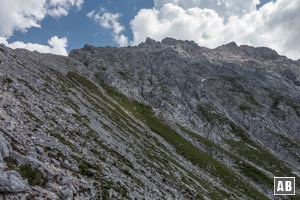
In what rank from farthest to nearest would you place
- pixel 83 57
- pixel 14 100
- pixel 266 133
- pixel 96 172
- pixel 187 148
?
pixel 83 57 → pixel 266 133 → pixel 187 148 → pixel 14 100 → pixel 96 172

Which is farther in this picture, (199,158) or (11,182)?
(199,158)

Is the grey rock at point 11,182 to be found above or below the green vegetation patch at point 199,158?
below

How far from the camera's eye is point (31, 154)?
22969 millimetres

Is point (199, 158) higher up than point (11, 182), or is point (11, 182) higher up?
point (199, 158)

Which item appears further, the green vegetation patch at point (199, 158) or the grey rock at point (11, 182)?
the green vegetation patch at point (199, 158)

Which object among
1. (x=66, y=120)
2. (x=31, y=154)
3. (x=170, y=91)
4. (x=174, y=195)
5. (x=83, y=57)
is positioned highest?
(x=83, y=57)

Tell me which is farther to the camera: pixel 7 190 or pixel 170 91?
pixel 170 91

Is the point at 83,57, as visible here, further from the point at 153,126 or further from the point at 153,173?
the point at 153,173

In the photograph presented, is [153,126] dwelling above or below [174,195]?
above

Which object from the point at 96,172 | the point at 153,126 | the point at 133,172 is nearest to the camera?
the point at 96,172

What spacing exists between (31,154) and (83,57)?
17084cm

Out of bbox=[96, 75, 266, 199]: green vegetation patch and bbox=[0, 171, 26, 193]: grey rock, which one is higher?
bbox=[96, 75, 266, 199]: green vegetation patch

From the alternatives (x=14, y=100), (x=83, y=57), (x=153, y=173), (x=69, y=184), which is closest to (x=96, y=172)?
(x=69, y=184)

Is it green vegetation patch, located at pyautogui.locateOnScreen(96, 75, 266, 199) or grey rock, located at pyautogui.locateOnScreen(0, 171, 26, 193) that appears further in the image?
green vegetation patch, located at pyautogui.locateOnScreen(96, 75, 266, 199)
